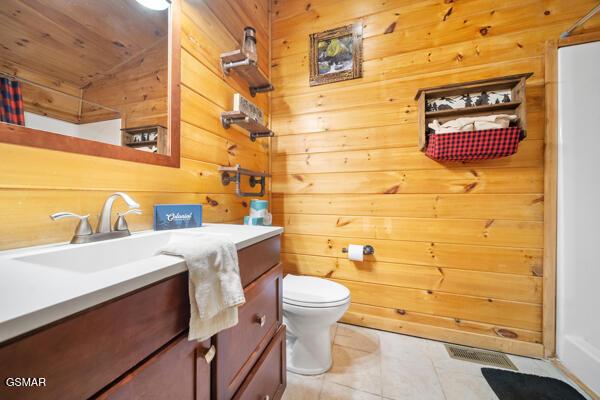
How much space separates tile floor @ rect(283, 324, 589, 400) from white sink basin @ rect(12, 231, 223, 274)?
3.21 feet

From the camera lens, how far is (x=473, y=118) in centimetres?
134

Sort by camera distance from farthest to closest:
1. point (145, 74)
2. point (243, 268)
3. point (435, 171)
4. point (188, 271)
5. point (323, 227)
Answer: point (323, 227) < point (435, 171) < point (145, 74) < point (243, 268) < point (188, 271)

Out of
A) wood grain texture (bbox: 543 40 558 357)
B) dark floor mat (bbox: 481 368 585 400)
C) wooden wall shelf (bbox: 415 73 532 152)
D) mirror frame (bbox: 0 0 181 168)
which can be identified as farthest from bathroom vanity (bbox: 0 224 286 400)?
wood grain texture (bbox: 543 40 558 357)

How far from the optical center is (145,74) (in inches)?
36.9

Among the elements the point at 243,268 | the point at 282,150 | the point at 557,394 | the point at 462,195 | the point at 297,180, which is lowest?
the point at 557,394

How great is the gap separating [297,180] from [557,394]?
183 centimetres

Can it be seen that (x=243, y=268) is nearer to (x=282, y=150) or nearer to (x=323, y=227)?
(x=323, y=227)

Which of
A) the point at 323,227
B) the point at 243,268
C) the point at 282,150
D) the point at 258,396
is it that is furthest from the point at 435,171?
the point at 258,396

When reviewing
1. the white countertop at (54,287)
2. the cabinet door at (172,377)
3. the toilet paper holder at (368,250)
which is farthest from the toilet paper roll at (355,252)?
the white countertop at (54,287)

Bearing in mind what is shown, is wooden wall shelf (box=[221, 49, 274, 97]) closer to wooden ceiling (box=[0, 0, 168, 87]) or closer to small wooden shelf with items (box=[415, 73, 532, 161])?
wooden ceiling (box=[0, 0, 168, 87])

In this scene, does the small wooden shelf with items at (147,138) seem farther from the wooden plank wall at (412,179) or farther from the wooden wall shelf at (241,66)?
the wooden plank wall at (412,179)

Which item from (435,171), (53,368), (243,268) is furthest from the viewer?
(435,171)

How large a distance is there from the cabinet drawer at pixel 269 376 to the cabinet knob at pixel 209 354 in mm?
211

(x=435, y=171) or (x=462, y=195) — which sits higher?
(x=435, y=171)
